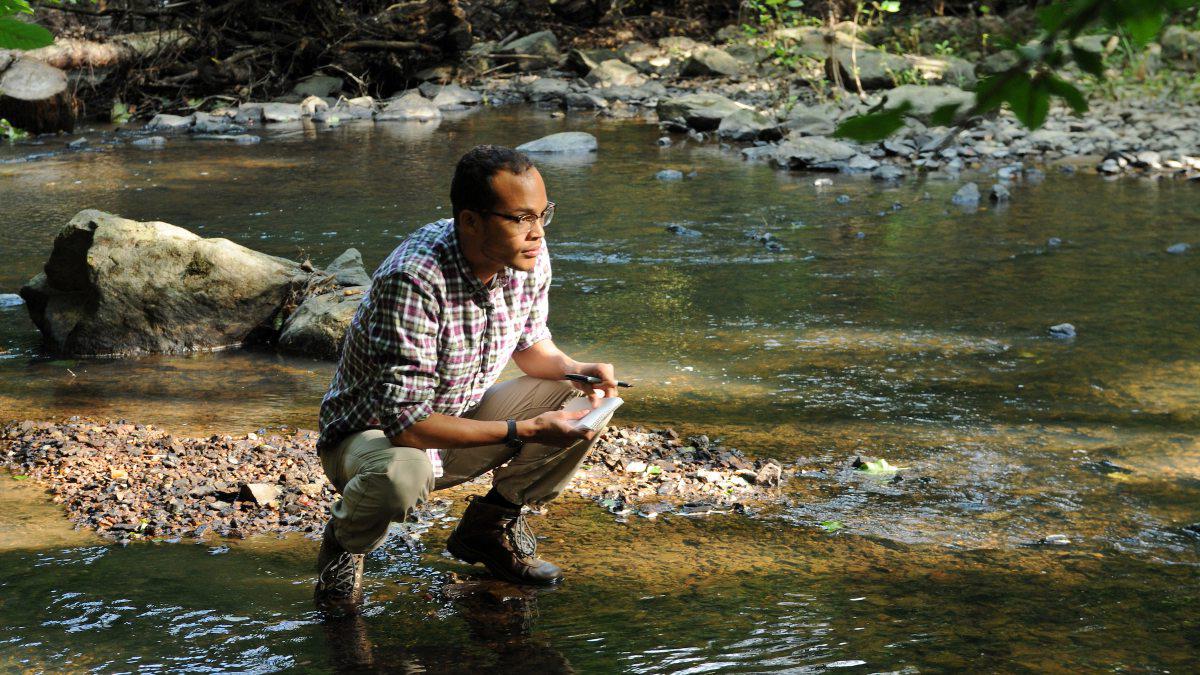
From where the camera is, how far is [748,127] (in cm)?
1288

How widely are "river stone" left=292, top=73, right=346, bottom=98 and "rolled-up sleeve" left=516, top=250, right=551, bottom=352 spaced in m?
14.3

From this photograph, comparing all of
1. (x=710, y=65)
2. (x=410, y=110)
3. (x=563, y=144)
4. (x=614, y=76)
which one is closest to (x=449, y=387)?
(x=563, y=144)

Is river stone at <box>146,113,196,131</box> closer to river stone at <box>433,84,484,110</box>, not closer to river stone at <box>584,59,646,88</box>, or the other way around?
river stone at <box>433,84,484,110</box>

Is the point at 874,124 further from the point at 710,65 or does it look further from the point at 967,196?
the point at 710,65

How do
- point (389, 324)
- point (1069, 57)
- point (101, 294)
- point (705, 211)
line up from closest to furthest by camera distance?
point (1069, 57)
point (389, 324)
point (101, 294)
point (705, 211)

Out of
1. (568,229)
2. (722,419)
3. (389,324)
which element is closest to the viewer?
(389,324)

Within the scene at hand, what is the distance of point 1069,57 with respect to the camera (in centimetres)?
137

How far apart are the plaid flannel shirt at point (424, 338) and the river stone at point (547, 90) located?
13888 mm

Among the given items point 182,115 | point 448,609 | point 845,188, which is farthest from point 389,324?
point 182,115

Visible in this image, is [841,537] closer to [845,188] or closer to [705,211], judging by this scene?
[705,211]

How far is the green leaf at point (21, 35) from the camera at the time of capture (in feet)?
7.17

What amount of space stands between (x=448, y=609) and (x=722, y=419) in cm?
190

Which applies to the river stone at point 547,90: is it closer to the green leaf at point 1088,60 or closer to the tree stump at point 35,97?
the tree stump at point 35,97

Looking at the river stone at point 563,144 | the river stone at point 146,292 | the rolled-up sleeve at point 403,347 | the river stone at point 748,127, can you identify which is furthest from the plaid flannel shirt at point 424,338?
the river stone at point 748,127
